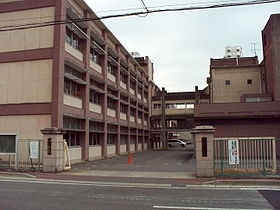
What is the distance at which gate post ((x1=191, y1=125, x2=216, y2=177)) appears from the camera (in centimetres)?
1477

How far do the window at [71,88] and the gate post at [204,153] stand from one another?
12815 millimetres

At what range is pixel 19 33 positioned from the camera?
75.4ft

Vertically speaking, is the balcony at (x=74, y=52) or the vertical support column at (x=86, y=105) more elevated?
the balcony at (x=74, y=52)

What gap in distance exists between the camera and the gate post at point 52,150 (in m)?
17.2

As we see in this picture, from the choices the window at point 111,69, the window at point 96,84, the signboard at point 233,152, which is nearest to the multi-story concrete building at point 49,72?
the window at point 96,84

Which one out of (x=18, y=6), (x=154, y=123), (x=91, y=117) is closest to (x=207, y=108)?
(x=91, y=117)

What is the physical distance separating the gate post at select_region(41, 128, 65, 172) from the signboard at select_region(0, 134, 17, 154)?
7.50 ft

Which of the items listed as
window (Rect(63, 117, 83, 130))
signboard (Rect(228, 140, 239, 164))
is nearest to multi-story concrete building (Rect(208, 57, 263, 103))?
window (Rect(63, 117, 83, 130))

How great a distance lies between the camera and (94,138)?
29.5 m

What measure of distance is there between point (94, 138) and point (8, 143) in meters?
11.9

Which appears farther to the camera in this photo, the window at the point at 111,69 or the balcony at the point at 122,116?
the balcony at the point at 122,116

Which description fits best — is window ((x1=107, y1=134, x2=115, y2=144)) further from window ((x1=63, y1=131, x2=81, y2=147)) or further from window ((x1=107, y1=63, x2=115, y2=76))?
window ((x1=63, y1=131, x2=81, y2=147))

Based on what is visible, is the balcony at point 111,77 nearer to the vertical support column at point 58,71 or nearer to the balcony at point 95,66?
the balcony at point 95,66

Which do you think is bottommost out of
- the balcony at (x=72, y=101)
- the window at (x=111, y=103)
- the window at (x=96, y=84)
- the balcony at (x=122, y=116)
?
the balcony at (x=122, y=116)
